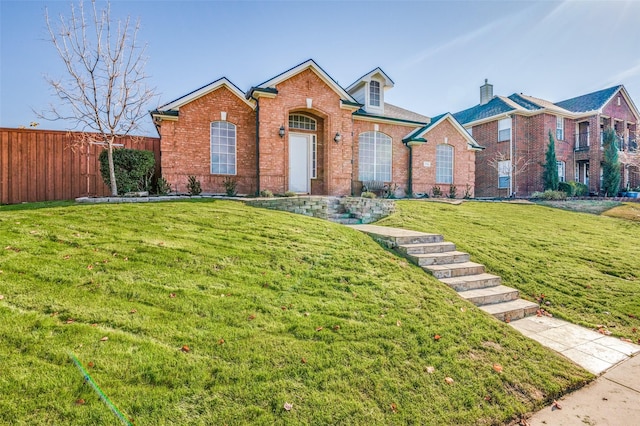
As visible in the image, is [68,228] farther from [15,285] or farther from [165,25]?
[165,25]

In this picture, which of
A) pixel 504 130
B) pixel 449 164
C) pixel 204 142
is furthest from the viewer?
pixel 504 130

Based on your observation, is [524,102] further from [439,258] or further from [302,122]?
[439,258]

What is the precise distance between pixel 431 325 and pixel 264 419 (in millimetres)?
2536

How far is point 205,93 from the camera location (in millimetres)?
13016

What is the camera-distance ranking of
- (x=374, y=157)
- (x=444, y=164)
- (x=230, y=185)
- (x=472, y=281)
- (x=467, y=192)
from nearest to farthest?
(x=472, y=281), (x=230, y=185), (x=374, y=157), (x=444, y=164), (x=467, y=192)

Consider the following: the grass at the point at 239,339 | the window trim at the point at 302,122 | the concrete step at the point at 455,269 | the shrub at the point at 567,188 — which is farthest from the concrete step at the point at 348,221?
the shrub at the point at 567,188

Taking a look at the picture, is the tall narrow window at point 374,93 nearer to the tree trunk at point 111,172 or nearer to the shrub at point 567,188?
the tree trunk at point 111,172

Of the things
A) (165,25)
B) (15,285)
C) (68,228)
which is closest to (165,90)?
(165,25)

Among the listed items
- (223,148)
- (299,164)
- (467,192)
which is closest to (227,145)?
(223,148)

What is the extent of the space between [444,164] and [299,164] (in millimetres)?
9113

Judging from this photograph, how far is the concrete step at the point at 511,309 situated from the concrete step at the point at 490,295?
0.28 ft

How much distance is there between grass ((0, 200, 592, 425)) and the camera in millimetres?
2430

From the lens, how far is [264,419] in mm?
2412

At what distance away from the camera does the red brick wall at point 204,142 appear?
12.6 metres
